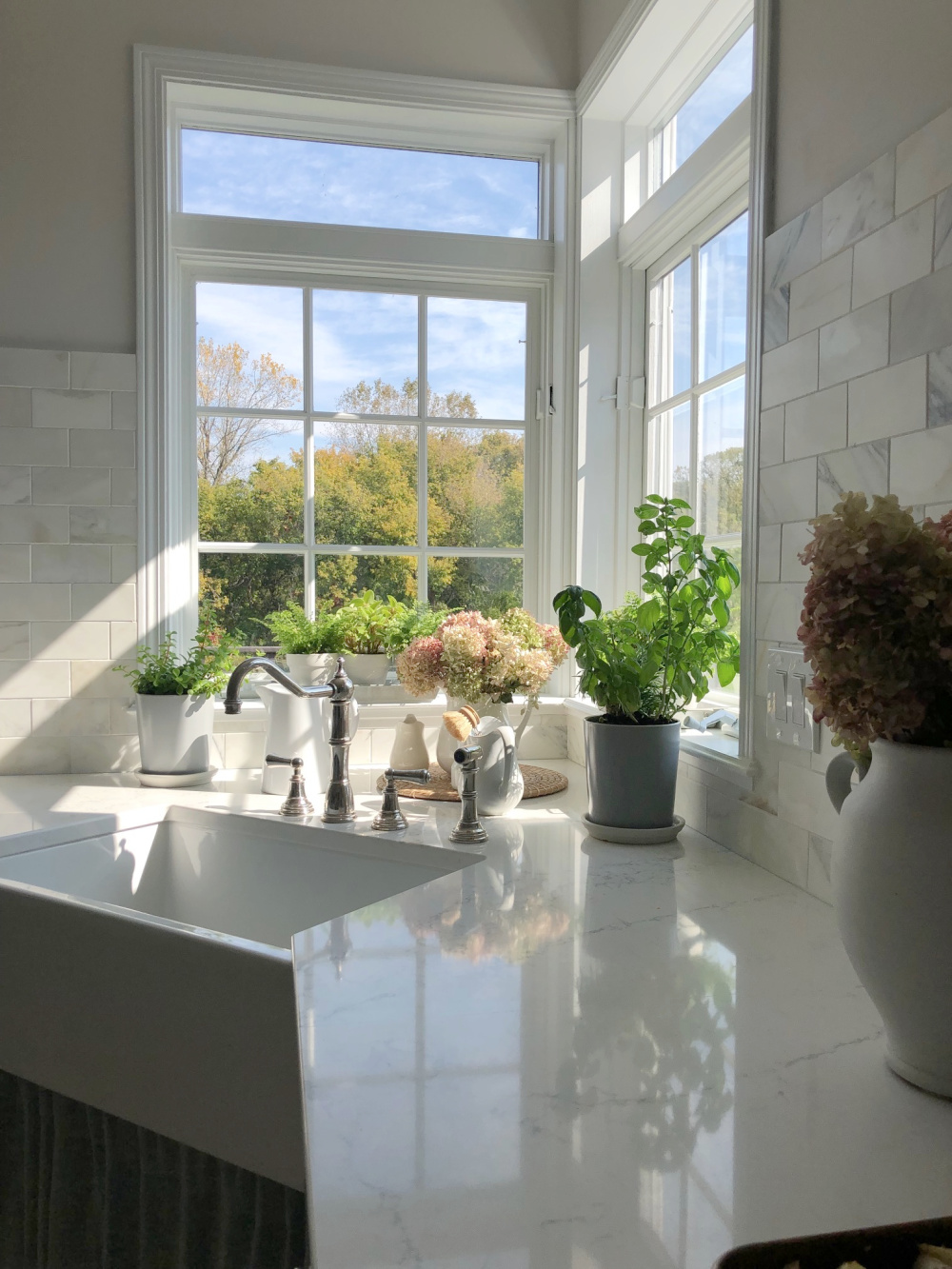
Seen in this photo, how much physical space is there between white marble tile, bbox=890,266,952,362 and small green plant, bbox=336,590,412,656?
1333mm

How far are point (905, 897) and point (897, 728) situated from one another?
0.40 feet

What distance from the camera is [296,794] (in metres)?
1.76

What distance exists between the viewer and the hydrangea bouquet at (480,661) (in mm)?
1835

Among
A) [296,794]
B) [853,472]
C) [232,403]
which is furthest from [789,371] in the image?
[232,403]

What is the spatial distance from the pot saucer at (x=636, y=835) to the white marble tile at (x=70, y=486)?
132 centimetres

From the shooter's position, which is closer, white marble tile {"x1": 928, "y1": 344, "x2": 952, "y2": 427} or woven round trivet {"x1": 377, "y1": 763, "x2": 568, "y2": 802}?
white marble tile {"x1": 928, "y1": 344, "x2": 952, "y2": 427}

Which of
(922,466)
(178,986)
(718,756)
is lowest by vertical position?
(178,986)

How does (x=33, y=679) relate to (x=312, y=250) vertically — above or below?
below

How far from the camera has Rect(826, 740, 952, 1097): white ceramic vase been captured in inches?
26.8

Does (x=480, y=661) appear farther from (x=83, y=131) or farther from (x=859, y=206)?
Result: (x=83, y=131)

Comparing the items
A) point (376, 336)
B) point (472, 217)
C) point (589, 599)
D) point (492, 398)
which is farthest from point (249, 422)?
point (589, 599)

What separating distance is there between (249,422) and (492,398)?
61cm

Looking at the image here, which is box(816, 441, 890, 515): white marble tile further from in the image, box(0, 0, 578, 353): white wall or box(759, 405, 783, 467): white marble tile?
box(0, 0, 578, 353): white wall

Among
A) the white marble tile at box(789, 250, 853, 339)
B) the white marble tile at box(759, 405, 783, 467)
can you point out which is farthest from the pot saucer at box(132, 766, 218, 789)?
the white marble tile at box(789, 250, 853, 339)
